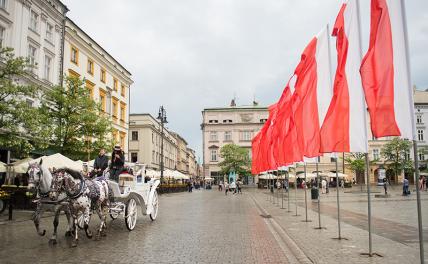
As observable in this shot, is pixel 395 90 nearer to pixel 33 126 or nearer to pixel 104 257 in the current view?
pixel 104 257

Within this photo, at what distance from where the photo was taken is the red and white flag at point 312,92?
11.1 m

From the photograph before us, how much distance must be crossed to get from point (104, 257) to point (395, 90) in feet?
21.4

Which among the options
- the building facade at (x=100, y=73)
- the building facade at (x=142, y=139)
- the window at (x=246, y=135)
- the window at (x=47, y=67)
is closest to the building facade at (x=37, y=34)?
the window at (x=47, y=67)

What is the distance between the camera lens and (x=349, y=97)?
854cm

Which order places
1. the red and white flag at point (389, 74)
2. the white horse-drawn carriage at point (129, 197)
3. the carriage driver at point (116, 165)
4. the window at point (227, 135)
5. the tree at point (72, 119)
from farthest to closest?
the window at point (227, 135) → the tree at point (72, 119) → the carriage driver at point (116, 165) → the white horse-drawn carriage at point (129, 197) → the red and white flag at point (389, 74)

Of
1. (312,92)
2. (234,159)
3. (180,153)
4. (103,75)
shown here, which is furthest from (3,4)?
(180,153)

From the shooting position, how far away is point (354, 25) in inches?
329

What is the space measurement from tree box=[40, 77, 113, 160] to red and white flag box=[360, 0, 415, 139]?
19828 mm

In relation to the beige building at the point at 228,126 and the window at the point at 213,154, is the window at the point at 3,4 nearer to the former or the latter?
the beige building at the point at 228,126

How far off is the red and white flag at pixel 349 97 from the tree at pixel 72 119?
18154 mm

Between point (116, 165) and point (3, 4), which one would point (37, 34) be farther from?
point (116, 165)

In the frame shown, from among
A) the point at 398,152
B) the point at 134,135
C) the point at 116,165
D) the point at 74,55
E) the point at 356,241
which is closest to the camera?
the point at 356,241

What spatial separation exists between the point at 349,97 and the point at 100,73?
3741 cm

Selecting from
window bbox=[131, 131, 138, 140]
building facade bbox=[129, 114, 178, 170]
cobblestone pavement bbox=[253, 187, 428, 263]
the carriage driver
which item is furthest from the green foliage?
the carriage driver
